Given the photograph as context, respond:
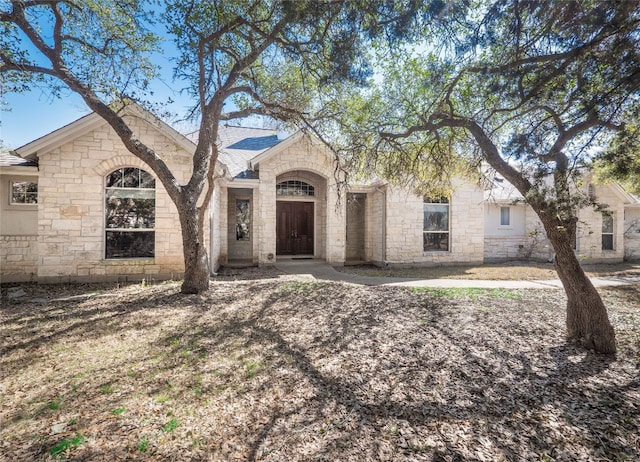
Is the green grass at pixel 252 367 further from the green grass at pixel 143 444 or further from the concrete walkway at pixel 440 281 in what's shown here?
the concrete walkway at pixel 440 281

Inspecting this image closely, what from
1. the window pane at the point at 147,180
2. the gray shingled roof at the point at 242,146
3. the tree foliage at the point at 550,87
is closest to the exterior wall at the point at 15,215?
the window pane at the point at 147,180

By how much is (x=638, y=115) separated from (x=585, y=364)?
10.1 ft

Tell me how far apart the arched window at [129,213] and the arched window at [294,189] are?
5.58 m

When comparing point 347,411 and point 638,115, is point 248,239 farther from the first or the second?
point 638,115

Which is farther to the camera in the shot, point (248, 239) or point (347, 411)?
point (248, 239)

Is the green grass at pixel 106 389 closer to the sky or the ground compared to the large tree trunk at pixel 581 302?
closer to the ground

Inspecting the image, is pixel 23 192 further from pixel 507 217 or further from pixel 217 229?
pixel 507 217

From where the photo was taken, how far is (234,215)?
1360cm

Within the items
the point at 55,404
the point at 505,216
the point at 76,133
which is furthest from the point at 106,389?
the point at 505,216

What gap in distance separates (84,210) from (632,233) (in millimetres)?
24483

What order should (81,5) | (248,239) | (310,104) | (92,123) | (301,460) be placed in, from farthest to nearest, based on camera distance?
1. (248,239)
2. (92,123)
3. (310,104)
4. (81,5)
5. (301,460)

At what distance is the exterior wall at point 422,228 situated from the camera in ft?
40.8

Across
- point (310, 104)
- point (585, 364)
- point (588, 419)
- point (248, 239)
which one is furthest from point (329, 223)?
point (588, 419)

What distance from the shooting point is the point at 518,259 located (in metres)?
15.1
